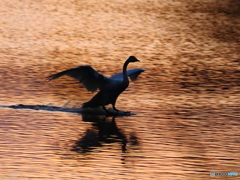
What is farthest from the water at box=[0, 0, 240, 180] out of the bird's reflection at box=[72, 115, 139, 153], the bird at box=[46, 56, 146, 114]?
the bird at box=[46, 56, 146, 114]

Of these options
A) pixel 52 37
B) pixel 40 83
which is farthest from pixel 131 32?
pixel 40 83

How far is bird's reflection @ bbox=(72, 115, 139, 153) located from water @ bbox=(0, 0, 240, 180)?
0.02m

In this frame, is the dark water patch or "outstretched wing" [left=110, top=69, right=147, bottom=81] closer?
the dark water patch

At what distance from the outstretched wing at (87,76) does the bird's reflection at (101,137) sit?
96 cm

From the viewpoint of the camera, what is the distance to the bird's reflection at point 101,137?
13531 millimetres

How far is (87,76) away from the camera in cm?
1661

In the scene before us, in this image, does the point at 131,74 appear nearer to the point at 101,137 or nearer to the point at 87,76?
the point at 87,76

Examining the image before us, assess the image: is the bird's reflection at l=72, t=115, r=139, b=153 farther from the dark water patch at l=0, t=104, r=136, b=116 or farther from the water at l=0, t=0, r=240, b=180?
the dark water patch at l=0, t=104, r=136, b=116

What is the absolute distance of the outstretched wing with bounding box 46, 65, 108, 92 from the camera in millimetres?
16344

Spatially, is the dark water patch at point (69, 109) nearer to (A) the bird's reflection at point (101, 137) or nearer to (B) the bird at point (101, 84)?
(B) the bird at point (101, 84)

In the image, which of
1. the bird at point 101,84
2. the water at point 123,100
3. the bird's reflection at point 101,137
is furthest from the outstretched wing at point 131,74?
the bird's reflection at point 101,137

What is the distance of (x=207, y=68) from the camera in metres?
24.8

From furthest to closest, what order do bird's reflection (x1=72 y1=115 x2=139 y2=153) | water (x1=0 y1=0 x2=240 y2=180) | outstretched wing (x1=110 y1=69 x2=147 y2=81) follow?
outstretched wing (x1=110 y1=69 x2=147 y2=81) < bird's reflection (x1=72 y1=115 x2=139 y2=153) < water (x1=0 y1=0 x2=240 y2=180)

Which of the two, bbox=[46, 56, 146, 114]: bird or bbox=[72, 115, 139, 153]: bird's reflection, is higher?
bbox=[46, 56, 146, 114]: bird
